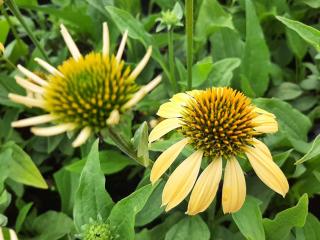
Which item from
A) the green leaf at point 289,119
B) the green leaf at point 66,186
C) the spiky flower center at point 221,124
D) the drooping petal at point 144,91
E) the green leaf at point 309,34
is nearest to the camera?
the drooping petal at point 144,91

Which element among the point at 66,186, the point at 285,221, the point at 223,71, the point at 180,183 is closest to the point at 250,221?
the point at 285,221

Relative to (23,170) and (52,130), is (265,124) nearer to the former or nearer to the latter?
(52,130)

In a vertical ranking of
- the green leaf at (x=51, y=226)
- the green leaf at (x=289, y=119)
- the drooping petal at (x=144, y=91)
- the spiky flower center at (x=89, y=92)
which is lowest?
the green leaf at (x=51, y=226)

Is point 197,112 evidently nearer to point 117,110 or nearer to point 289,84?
point 117,110

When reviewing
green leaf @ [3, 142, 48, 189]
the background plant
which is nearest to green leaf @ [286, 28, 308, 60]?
the background plant

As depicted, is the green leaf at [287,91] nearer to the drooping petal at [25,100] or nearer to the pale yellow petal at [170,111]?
the pale yellow petal at [170,111]

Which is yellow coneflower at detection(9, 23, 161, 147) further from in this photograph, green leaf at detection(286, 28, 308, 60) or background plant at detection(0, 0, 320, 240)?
green leaf at detection(286, 28, 308, 60)

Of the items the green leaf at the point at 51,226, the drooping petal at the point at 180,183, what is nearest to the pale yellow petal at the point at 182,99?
the drooping petal at the point at 180,183
